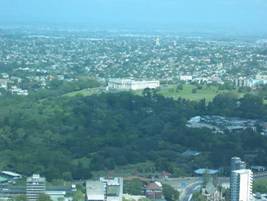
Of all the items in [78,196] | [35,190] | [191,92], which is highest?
[35,190]

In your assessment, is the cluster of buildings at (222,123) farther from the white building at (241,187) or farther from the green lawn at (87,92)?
the white building at (241,187)

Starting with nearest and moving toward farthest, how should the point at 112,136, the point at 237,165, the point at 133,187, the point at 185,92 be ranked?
the point at 133,187 → the point at 237,165 → the point at 112,136 → the point at 185,92

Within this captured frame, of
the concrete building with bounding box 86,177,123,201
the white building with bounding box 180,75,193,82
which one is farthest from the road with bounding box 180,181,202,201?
the white building with bounding box 180,75,193,82

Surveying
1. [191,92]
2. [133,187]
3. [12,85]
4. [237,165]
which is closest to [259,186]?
[237,165]

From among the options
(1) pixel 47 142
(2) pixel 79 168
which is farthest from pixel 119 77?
(2) pixel 79 168

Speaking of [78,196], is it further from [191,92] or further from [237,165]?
[191,92]

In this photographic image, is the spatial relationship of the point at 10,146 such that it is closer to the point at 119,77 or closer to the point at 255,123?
the point at 255,123

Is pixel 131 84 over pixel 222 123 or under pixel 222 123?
under
